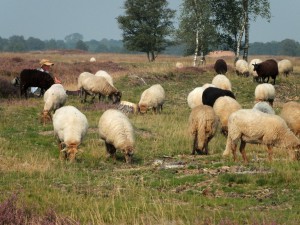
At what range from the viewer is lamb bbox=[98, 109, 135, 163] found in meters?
15.0

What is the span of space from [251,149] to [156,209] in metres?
8.96

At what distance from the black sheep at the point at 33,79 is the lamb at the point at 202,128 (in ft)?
46.4

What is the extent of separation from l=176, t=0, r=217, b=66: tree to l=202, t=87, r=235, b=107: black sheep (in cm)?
2985

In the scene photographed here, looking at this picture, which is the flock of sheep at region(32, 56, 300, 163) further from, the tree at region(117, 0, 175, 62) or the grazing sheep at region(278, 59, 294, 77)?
the tree at region(117, 0, 175, 62)

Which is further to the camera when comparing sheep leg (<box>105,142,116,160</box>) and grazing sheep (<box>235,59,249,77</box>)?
grazing sheep (<box>235,59,249,77</box>)

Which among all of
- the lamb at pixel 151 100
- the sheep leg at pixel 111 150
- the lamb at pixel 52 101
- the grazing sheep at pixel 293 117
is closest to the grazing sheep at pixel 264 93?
the lamb at pixel 151 100

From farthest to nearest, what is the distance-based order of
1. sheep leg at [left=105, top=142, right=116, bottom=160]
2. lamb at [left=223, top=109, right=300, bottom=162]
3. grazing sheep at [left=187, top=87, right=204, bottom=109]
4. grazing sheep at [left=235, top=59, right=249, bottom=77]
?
grazing sheep at [left=235, top=59, right=249, bottom=77] < grazing sheep at [left=187, top=87, right=204, bottom=109] < sheep leg at [left=105, top=142, right=116, bottom=160] < lamb at [left=223, top=109, right=300, bottom=162]

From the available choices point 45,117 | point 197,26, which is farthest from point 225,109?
point 197,26

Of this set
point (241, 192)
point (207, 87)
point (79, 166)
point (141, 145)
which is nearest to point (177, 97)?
point (207, 87)

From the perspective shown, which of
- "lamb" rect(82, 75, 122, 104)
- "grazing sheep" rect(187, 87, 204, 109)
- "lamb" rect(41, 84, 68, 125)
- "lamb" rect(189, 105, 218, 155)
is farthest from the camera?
"lamb" rect(82, 75, 122, 104)

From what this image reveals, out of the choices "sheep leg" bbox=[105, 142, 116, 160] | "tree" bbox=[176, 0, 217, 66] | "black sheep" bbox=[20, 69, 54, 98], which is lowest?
"sheep leg" bbox=[105, 142, 116, 160]

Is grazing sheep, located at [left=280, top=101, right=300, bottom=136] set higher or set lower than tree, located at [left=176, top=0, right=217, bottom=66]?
lower

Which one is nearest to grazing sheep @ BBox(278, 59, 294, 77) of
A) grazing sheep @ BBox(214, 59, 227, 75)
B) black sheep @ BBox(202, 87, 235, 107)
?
grazing sheep @ BBox(214, 59, 227, 75)

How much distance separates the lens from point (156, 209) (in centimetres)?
850
